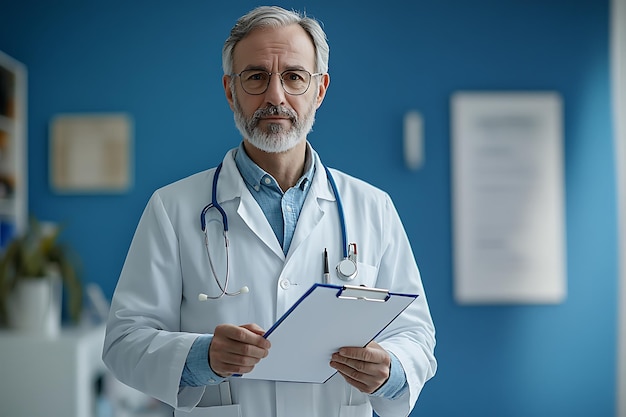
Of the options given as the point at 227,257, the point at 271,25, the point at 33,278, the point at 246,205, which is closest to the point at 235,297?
the point at 227,257

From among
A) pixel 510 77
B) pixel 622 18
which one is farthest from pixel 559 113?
pixel 622 18

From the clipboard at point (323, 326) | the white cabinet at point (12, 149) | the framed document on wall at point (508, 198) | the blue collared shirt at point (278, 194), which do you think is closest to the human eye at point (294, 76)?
the blue collared shirt at point (278, 194)

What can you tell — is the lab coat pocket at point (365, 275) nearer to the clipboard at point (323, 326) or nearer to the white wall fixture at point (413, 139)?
the clipboard at point (323, 326)

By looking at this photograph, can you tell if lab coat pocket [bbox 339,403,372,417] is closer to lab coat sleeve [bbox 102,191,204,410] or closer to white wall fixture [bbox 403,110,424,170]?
lab coat sleeve [bbox 102,191,204,410]

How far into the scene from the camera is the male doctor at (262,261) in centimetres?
124

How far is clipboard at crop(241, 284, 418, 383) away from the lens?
1.06 metres

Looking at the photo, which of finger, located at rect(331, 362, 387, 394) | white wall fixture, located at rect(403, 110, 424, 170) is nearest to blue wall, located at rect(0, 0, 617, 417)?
white wall fixture, located at rect(403, 110, 424, 170)

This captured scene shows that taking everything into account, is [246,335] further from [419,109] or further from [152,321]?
[419,109]

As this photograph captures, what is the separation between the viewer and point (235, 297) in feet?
4.27

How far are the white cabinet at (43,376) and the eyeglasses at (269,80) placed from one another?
1.69m

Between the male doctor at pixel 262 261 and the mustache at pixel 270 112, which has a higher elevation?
the mustache at pixel 270 112

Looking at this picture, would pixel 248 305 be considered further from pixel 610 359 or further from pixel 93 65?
pixel 610 359

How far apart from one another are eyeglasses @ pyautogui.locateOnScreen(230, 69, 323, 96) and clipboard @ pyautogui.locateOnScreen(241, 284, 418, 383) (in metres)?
0.50

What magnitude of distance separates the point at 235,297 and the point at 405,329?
0.36 metres
